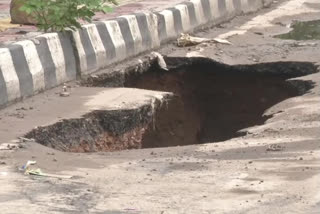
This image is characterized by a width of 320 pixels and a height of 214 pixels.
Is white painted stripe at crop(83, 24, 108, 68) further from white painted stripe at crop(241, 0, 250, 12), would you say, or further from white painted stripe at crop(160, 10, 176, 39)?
white painted stripe at crop(241, 0, 250, 12)

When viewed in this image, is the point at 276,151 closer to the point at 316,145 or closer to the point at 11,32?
the point at 316,145

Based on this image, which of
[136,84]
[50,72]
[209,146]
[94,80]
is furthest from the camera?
[136,84]

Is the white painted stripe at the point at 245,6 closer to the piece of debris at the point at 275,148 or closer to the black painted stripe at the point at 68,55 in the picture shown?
the black painted stripe at the point at 68,55

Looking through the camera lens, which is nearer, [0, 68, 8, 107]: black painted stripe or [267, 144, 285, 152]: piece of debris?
[267, 144, 285, 152]: piece of debris

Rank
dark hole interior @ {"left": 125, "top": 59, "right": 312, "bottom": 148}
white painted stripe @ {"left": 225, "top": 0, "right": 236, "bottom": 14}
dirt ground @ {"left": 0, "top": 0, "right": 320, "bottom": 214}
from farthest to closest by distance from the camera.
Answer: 1. white painted stripe @ {"left": 225, "top": 0, "right": 236, "bottom": 14}
2. dark hole interior @ {"left": 125, "top": 59, "right": 312, "bottom": 148}
3. dirt ground @ {"left": 0, "top": 0, "right": 320, "bottom": 214}

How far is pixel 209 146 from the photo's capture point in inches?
211

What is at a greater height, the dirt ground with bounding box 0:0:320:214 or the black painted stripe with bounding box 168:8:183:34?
the dirt ground with bounding box 0:0:320:214

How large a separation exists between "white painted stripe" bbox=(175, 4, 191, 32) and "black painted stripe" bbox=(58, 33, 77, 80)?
278 centimetres

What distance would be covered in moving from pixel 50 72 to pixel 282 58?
104 inches

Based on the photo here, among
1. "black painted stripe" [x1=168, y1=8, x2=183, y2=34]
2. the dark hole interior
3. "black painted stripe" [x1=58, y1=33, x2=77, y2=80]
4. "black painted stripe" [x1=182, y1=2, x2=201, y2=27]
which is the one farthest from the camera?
"black painted stripe" [x1=182, y1=2, x2=201, y2=27]

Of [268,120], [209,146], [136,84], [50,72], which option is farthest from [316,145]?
[136,84]

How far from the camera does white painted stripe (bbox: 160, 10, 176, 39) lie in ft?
30.0

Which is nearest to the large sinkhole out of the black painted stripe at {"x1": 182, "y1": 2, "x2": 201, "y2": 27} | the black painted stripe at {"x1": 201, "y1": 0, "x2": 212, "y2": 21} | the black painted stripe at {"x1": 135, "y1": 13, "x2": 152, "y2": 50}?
the black painted stripe at {"x1": 135, "y1": 13, "x2": 152, "y2": 50}

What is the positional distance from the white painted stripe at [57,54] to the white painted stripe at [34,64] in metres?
0.25
